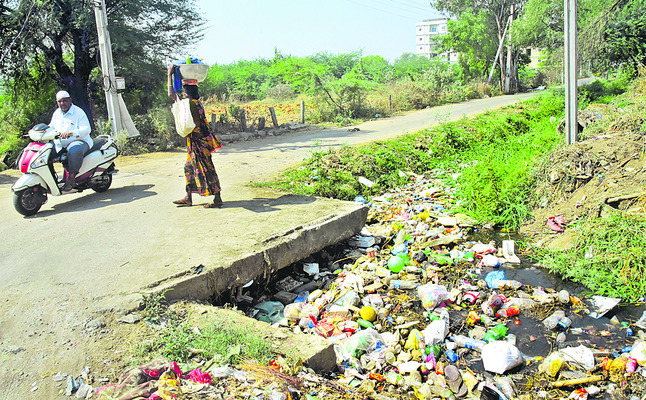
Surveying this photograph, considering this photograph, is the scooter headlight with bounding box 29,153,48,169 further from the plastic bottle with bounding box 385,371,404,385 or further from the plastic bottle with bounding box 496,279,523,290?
the plastic bottle with bounding box 496,279,523,290

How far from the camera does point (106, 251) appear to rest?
165 inches

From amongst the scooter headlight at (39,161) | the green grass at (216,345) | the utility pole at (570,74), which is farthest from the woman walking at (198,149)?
the utility pole at (570,74)

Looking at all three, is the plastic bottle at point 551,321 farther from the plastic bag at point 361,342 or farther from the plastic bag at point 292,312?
the plastic bag at point 292,312

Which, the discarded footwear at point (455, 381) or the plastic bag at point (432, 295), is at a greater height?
the plastic bag at point (432, 295)

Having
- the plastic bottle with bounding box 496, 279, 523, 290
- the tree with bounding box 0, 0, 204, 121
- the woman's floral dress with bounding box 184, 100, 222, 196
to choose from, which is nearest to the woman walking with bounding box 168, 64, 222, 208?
the woman's floral dress with bounding box 184, 100, 222, 196

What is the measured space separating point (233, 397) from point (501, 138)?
9420 mm

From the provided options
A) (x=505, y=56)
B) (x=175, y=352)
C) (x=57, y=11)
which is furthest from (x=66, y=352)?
(x=505, y=56)

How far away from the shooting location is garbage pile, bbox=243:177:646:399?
10.5 feet

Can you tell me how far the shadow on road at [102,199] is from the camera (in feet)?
18.9

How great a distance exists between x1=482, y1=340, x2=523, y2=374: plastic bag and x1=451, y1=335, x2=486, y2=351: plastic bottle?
15 centimetres

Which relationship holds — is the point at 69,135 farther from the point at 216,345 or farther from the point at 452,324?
the point at 452,324

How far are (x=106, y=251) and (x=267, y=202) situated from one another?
1960 mm

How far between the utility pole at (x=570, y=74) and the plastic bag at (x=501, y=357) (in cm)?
489

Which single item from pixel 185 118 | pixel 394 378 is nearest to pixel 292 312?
pixel 394 378
